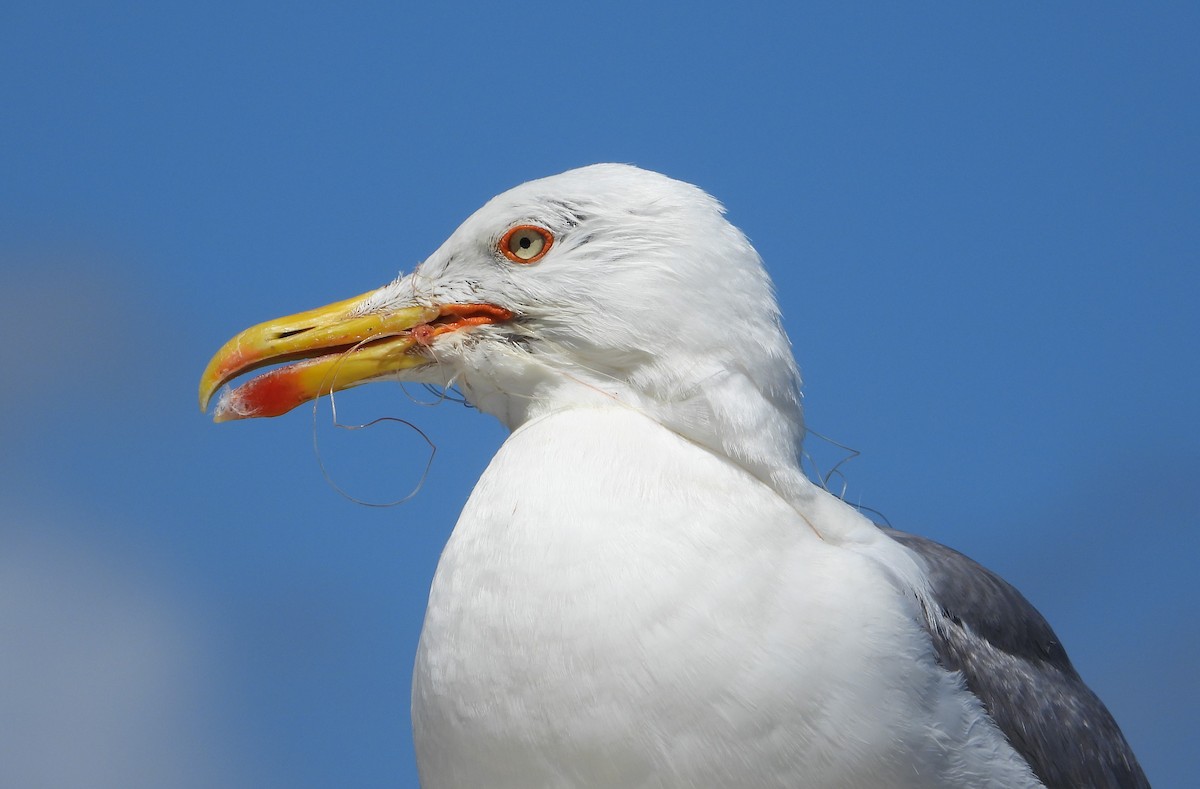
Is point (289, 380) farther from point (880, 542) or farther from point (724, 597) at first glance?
point (880, 542)

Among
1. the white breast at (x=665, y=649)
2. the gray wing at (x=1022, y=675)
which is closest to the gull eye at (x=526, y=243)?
the white breast at (x=665, y=649)

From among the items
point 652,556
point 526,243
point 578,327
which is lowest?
point 652,556

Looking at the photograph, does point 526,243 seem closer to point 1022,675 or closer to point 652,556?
point 652,556

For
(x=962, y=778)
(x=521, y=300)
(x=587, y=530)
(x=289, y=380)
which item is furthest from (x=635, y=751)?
(x=289, y=380)

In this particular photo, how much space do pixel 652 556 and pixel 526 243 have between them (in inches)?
30.3

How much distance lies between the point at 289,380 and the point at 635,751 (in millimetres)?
1082

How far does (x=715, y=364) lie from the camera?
7.61 feet

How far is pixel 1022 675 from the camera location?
2604 millimetres

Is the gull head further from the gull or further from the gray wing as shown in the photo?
the gray wing

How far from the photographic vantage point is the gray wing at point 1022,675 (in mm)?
2436

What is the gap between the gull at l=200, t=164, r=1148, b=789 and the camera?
2004 millimetres

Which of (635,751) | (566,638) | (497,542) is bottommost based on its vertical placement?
(635,751)

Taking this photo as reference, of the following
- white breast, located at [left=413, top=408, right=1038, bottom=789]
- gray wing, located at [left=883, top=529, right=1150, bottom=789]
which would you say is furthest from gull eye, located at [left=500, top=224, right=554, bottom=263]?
gray wing, located at [left=883, top=529, right=1150, bottom=789]

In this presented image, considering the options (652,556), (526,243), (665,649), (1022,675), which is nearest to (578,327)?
(526,243)
